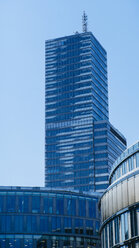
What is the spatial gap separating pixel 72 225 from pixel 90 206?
6.09m

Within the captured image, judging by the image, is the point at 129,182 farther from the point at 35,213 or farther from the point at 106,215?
the point at 35,213

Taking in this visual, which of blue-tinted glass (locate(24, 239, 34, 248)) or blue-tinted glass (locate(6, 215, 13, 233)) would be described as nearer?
blue-tinted glass (locate(24, 239, 34, 248))

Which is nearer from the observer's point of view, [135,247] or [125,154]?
[135,247]

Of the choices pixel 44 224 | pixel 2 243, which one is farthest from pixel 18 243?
pixel 44 224

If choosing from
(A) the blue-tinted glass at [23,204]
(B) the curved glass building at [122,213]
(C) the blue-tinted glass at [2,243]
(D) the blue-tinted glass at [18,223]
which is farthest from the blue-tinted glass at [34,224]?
(B) the curved glass building at [122,213]

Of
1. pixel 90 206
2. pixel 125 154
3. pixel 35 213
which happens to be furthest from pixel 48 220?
pixel 125 154

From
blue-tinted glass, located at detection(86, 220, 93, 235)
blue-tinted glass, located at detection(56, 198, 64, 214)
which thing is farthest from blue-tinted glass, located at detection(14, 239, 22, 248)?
blue-tinted glass, located at detection(86, 220, 93, 235)

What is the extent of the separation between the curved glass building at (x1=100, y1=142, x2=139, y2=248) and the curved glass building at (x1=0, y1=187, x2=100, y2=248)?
41287 millimetres

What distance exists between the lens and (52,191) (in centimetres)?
9531

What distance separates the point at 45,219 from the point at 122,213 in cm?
5162

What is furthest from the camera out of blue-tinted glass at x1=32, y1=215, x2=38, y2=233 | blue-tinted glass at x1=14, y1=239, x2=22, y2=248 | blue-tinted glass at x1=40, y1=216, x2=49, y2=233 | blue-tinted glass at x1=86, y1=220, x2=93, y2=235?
blue-tinted glass at x1=86, y1=220, x2=93, y2=235

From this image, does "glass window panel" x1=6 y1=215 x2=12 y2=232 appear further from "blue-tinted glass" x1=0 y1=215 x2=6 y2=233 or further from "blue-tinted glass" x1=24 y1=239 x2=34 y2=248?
"blue-tinted glass" x1=24 y1=239 x2=34 y2=248

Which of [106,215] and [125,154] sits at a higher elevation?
[125,154]

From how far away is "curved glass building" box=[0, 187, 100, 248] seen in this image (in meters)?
90.8
